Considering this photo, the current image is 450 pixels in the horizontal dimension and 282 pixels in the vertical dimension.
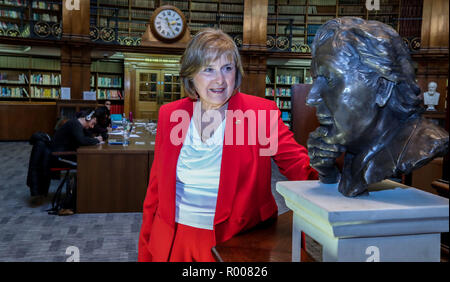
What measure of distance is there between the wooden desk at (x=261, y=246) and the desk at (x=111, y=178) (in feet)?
11.4

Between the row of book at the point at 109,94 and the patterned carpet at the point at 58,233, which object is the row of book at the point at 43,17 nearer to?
the row of book at the point at 109,94

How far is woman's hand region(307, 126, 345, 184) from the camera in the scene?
892 mm

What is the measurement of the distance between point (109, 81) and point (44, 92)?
2.01 m

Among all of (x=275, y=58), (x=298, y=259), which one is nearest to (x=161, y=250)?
(x=298, y=259)

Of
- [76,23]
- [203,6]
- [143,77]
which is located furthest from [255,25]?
[76,23]

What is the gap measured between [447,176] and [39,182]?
450cm

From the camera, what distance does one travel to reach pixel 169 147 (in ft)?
4.37

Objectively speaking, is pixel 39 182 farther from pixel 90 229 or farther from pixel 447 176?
pixel 447 176

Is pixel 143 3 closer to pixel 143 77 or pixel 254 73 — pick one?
pixel 143 77

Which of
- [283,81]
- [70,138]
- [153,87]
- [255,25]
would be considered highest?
[255,25]

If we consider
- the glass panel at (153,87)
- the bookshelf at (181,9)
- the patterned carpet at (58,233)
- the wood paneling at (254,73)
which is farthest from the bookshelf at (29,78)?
the patterned carpet at (58,233)

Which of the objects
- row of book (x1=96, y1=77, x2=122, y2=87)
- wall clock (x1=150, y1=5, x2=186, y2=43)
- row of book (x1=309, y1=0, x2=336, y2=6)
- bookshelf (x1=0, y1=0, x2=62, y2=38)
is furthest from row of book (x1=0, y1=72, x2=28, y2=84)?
row of book (x1=309, y1=0, x2=336, y2=6)

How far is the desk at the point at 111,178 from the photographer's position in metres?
4.45

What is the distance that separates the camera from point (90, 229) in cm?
386
